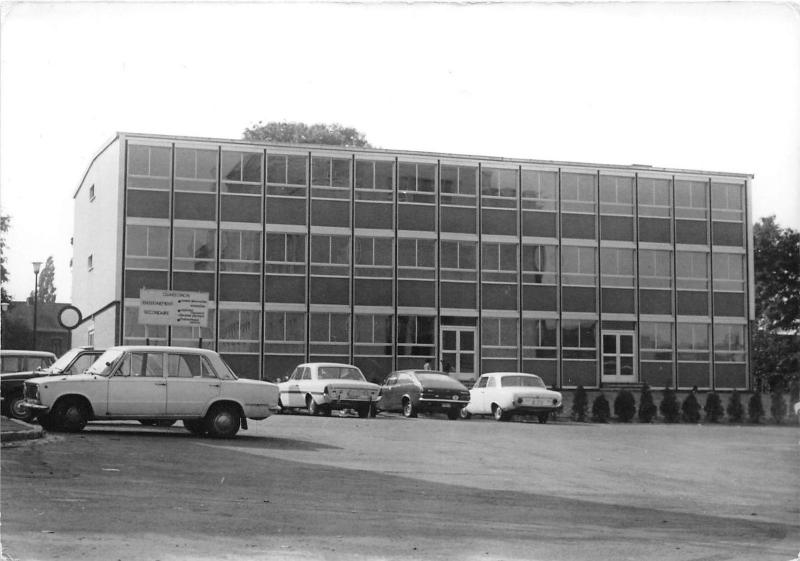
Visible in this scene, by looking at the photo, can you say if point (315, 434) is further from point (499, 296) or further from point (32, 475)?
point (499, 296)

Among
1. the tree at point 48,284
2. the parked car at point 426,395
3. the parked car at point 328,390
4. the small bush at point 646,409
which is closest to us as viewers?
the parked car at point 328,390

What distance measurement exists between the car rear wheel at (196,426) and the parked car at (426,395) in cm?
1234

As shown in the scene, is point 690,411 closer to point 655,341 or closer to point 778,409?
point 778,409

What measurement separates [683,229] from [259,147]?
19292 millimetres

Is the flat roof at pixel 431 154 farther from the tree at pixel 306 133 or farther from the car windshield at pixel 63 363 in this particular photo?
the car windshield at pixel 63 363

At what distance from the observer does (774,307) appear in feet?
189

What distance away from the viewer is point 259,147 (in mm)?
45281

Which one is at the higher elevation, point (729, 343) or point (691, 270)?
point (691, 270)

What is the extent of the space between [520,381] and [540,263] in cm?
1563

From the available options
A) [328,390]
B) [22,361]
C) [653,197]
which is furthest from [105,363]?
[653,197]

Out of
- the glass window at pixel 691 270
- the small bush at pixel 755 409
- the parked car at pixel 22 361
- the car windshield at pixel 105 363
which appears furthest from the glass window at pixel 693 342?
the car windshield at pixel 105 363

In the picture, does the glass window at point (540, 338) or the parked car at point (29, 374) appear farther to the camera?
the glass window at point (540, 338)

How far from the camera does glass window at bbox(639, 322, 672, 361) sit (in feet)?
162

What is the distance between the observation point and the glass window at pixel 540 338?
157 ft
